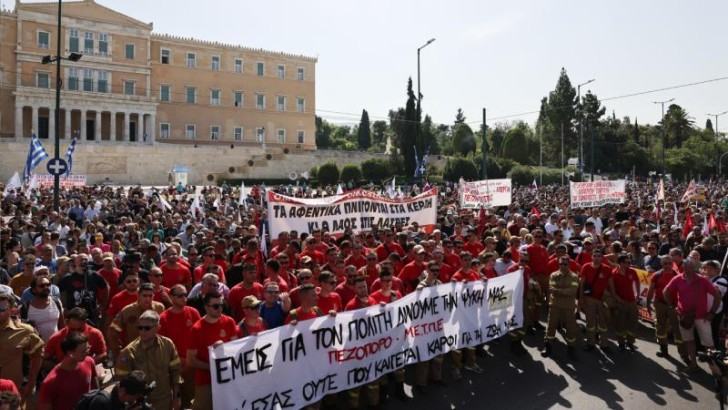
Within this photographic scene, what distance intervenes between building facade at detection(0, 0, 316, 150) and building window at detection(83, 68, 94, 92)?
0.10 meters

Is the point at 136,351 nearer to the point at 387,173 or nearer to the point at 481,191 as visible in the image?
the point at 481,191

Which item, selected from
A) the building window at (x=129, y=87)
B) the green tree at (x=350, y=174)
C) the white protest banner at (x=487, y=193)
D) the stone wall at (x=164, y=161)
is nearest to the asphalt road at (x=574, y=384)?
the white protest banner at (x=487, y=193)

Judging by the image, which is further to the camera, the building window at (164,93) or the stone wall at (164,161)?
the building window at (164,93)

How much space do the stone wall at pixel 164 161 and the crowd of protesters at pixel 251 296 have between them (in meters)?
43.0

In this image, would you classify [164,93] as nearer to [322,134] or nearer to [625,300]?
[322,134]

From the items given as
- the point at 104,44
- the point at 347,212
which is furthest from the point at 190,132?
the point at 347,212

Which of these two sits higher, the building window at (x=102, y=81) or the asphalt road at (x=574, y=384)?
the building window at (x=102, y=81)

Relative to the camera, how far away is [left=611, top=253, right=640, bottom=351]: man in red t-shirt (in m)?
9.31

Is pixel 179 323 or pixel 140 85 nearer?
pixel 179 323

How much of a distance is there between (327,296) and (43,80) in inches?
2462

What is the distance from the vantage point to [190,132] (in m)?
69.1

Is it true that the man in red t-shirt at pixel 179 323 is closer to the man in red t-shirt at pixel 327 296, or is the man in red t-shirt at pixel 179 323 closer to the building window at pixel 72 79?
the man in red t-shirt at pixel 327 296

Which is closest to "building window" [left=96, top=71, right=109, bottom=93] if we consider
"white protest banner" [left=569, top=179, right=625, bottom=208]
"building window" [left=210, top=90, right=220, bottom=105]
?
"building window" [left=210, top=90, right=220, bottom=105]

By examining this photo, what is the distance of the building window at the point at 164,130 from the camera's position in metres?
67.2
